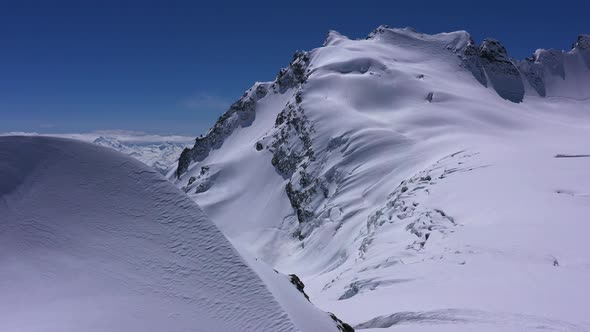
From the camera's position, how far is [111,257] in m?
6.62

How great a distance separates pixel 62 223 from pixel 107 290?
1.55 meters

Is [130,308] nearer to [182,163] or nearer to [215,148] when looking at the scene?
[215,148]

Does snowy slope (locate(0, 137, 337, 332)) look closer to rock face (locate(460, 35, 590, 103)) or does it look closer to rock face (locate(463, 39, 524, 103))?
rock face (locate(460, 35, 590, 103))

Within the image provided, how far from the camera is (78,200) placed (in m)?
7.20

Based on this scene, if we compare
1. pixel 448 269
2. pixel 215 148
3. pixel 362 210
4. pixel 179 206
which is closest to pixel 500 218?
pixel 448 269

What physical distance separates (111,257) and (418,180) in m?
26.7

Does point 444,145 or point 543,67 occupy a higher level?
Result: point 543,67

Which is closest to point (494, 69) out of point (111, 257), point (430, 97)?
point (430, 97)

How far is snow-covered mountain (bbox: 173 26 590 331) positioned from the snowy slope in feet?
13.6

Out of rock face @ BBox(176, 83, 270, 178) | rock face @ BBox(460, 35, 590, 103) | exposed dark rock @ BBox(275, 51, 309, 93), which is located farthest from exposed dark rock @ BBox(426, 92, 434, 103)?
rock face @ BBox(176, 83, 270, 178)

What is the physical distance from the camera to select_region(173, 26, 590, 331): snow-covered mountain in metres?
10.7

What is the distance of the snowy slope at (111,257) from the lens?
18.8 feet

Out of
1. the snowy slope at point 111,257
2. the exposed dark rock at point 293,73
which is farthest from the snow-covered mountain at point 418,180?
the snowy slope at point 111,257

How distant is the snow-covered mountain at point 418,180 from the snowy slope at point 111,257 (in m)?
4.15
